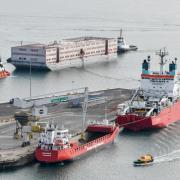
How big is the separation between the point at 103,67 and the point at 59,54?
5.73 metres

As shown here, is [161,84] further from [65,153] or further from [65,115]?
[65,153]

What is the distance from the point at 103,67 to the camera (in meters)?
111

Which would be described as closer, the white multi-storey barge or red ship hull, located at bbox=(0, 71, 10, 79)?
red ship hull, located at bbox=(0, 71, 10, 79)

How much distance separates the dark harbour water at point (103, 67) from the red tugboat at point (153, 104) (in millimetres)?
1040

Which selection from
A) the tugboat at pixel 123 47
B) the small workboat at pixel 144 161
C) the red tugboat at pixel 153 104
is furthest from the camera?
the tugboat at pixel 123 47

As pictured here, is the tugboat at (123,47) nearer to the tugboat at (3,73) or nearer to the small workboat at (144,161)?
the tugboat at (3,73)

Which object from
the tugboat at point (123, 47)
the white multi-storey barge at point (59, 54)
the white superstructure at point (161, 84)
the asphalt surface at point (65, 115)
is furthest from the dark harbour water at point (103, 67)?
the white superstructure at point (161, 84)

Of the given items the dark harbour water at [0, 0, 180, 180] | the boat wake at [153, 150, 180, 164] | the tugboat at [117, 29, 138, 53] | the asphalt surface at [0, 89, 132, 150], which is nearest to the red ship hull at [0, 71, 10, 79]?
the dark harbour water at [0, 0, 180, 180]

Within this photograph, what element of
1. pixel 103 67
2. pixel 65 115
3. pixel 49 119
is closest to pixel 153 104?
pixel 65 115

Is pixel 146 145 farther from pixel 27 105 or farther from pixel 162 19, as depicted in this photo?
pixel 162 19

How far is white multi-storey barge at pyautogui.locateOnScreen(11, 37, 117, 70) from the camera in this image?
109062 millimetres

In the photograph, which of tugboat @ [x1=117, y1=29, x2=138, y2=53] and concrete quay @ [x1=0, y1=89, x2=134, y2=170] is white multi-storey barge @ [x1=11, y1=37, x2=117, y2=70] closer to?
tugboat @ [x1=117, y1=29, x2=138, y2=53]

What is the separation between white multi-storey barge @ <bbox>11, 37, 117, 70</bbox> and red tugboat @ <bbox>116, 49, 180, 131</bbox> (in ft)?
105

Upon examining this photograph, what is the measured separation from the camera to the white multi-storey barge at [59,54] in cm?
10906
